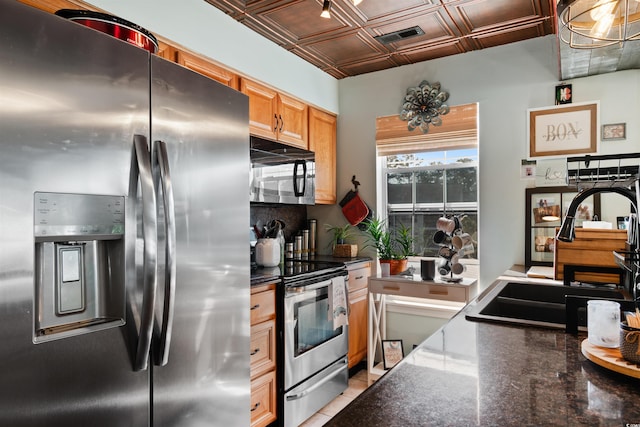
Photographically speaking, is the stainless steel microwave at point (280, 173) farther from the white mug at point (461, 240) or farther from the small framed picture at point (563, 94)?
the small framed picture at point (563, 94)

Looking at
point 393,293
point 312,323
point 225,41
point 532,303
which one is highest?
point 225,41

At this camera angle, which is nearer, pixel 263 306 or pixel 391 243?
pixel 263 306

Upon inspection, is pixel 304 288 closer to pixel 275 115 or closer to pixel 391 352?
pixel 391 352

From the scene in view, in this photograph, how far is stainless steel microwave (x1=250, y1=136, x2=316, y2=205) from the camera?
2533 mm

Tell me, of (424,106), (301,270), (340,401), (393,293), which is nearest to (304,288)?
(301,270)

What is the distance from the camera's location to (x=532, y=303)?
57.8 inches

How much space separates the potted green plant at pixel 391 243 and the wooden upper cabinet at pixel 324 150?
0.43 metres

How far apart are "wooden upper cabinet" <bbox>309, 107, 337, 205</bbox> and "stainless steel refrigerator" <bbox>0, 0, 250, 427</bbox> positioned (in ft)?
5.53

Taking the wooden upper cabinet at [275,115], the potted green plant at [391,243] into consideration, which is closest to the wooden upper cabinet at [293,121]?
the wooden upper cabinet at [275,115]

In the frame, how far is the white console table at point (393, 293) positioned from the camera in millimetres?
2652

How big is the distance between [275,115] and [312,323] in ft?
4.76

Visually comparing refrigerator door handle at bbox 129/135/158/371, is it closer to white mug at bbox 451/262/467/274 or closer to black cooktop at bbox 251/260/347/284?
black cooktop at bbox 251/260/347/284

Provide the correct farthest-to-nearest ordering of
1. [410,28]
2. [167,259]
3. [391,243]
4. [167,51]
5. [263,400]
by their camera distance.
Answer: [391,243] < [410,28] < [263,400] < [167,51] < [167,259]

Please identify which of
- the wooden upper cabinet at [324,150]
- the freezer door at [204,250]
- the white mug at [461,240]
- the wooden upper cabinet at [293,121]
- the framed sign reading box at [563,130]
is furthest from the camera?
the wooden upper cabinet at [324,150]
